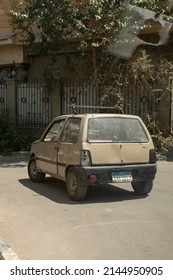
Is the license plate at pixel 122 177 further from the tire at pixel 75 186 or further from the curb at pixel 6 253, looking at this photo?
the curb at pixel 6 253

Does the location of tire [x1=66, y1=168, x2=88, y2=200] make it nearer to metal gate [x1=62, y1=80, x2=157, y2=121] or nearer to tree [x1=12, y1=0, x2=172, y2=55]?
A: tree [x1=12, y1=0, x2=172, y2=55]

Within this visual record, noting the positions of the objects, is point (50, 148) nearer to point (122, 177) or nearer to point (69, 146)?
point (69, 146)

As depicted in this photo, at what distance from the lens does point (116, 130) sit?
8.45m

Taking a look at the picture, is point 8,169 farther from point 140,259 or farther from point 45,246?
point 140,259

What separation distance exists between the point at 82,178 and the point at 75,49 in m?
9.05

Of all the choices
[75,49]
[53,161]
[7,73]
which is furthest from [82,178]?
[7,73]

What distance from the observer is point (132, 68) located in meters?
14.6

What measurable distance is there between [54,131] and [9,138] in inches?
316

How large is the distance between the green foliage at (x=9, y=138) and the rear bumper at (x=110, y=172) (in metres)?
8.99

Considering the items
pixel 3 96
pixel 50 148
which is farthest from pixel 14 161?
pixel 3 96

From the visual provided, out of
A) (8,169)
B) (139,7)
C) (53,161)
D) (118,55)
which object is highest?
(139,7)

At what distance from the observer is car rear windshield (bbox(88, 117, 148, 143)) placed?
827cm

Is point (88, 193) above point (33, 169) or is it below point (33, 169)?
below

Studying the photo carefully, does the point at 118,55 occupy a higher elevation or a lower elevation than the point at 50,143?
higher
